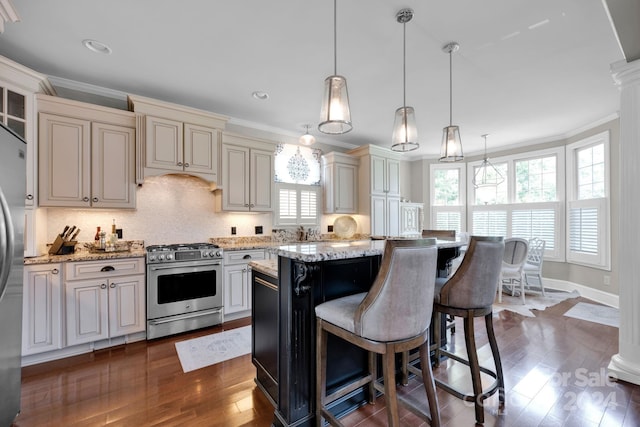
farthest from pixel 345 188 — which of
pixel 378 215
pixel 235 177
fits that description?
pixel 235 177

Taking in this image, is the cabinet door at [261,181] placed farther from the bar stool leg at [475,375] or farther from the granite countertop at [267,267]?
the bar stool leg at [475,375]

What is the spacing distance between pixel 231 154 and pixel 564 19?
356 centimetres

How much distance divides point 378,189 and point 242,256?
2741 millimetres

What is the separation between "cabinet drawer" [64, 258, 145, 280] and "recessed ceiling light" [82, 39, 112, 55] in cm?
192

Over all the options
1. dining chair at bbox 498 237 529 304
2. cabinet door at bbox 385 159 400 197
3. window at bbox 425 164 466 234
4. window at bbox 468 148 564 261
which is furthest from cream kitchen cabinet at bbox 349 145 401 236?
window at bbox 468 148 564 261

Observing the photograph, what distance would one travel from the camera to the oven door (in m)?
2.97

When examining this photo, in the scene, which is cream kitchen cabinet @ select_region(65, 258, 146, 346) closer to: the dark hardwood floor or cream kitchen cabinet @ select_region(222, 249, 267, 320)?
the dark hardwood floor

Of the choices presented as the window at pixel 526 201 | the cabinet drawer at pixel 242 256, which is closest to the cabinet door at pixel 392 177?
the window at pixel 526 201

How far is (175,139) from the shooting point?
11.0 ft

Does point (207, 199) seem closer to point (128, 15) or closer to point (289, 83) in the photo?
point (289, 83)

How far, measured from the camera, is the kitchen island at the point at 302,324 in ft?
5.30

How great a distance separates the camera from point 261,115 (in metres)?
4.04

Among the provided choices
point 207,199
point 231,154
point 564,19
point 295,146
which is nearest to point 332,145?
point 295,146

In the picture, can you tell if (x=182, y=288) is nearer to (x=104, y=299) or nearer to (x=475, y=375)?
(x=104, y=299)
